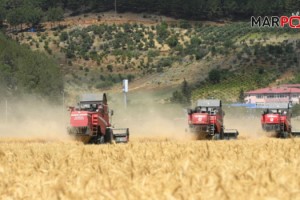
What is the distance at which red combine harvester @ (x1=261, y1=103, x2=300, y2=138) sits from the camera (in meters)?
52.6

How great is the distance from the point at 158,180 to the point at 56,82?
373ft

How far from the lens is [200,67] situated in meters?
191

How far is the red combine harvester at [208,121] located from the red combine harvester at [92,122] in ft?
25.2

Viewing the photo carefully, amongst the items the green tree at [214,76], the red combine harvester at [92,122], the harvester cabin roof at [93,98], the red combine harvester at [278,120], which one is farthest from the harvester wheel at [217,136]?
the green tree at [214,76]

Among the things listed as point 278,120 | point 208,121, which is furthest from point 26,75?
point 208,121

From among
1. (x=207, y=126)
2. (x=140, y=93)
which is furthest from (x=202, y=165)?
(x=140, y=93)

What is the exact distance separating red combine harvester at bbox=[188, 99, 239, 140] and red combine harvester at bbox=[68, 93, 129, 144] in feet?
25.2

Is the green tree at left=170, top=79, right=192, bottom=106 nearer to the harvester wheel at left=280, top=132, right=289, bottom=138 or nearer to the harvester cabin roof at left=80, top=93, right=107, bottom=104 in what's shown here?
the harvester wheel at left=280, top=132, right=289, bottom=138

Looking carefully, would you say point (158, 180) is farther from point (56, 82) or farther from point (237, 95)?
point (237, 95)

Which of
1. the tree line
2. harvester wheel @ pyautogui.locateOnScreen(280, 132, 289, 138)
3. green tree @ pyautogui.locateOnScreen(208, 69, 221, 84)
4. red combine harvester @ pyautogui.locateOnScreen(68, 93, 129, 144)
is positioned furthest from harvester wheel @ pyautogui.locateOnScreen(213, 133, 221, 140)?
green tree @ pyautogui.locateOnScreen(208, 69, 221, 84)

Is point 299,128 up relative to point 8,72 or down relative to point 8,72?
down

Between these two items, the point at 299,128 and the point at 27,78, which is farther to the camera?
the point at 27,78

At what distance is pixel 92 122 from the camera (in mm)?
40094

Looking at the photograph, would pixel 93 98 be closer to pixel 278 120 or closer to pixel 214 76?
pixel 278 120
